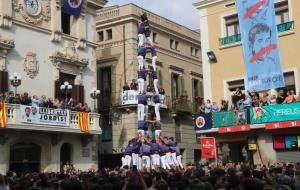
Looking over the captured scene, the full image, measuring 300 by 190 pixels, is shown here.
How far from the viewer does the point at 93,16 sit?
3316cm

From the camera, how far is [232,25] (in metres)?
28.8

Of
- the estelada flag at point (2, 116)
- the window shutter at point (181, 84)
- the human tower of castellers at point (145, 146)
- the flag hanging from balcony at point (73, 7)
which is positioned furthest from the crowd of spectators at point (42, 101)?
the window shutter at point (181, 84)

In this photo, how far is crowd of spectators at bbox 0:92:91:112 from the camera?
25281mm

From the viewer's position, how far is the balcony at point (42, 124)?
2497 centimetres

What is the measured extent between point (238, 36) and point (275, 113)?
18.7 ft

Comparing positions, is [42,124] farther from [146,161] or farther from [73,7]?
[73,7]

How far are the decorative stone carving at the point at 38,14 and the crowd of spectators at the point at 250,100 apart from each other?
10.7 m

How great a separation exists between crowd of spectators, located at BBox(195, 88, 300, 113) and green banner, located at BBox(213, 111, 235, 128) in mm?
325

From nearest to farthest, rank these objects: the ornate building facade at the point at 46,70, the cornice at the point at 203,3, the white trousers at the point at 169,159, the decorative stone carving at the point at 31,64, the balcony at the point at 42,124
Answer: the white trousers at the point at 169,159, the balcony at the point at 42,124, the ornate building facade at the point at 46,70, the decorative stone carving at the point at 31,64, the cornice at the point at 203,3

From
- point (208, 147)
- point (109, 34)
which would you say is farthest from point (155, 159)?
point (109, 34)

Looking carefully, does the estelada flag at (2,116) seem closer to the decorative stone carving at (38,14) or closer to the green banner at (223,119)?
the decorative stone carving at (38,14)

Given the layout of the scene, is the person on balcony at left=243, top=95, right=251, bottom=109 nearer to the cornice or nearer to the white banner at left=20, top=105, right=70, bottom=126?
the cornice

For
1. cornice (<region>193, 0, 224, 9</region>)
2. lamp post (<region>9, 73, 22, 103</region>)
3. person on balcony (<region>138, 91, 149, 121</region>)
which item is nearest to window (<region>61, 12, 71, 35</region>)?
lamp post (<region>9, 73, 22, 103</region>)

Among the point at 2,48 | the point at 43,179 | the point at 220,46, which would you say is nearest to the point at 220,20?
the point at 220,46
